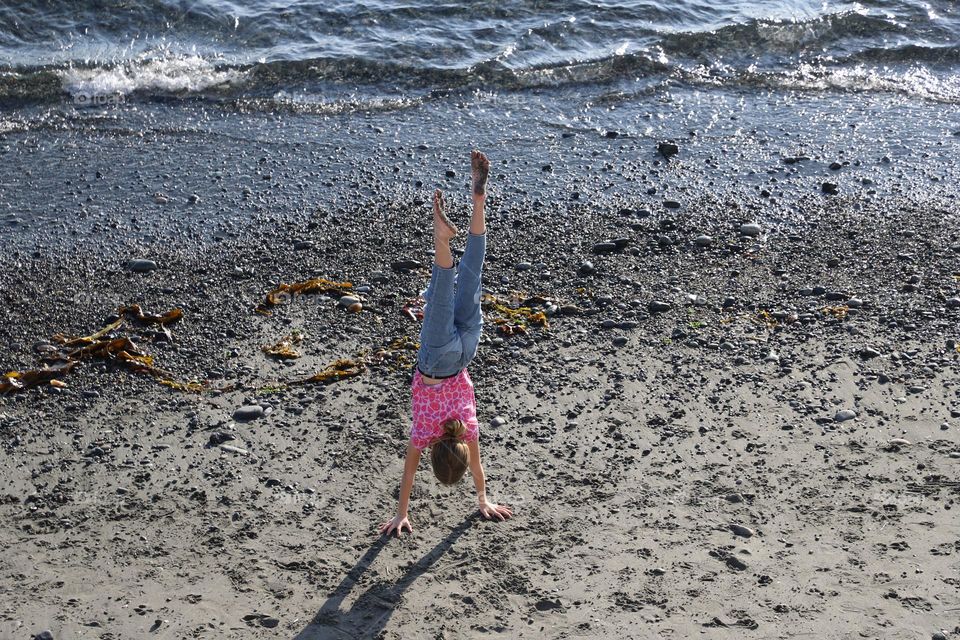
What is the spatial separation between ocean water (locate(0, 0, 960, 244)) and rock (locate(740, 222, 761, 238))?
0.65 metres

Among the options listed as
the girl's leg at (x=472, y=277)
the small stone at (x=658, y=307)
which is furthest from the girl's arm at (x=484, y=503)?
the small stone at (x=658, y=307)

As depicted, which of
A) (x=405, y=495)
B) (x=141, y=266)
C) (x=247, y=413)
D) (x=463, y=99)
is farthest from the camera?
(x=463, y=99)

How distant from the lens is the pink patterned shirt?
21.6 ft

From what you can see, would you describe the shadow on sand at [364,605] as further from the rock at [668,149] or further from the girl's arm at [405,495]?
the rock at [668,149]

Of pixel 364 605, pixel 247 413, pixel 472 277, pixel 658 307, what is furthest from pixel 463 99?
pixel 364 605

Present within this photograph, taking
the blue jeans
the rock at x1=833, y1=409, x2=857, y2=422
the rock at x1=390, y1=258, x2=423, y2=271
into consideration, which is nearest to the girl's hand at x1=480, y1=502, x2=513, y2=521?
the blue jeans

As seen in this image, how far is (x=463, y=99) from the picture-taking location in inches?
592

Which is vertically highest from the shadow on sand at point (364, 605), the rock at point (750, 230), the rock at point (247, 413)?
the rock at point (750, 230)

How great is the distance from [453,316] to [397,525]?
1584 millimetres

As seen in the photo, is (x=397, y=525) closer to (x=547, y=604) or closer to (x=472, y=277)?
(x=547, y=604)

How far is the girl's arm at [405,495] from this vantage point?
673cm

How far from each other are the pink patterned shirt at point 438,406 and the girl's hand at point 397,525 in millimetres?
565

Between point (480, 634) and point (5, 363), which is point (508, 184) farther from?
point (480, 634)

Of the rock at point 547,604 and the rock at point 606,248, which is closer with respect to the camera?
the rock at point 547,604
